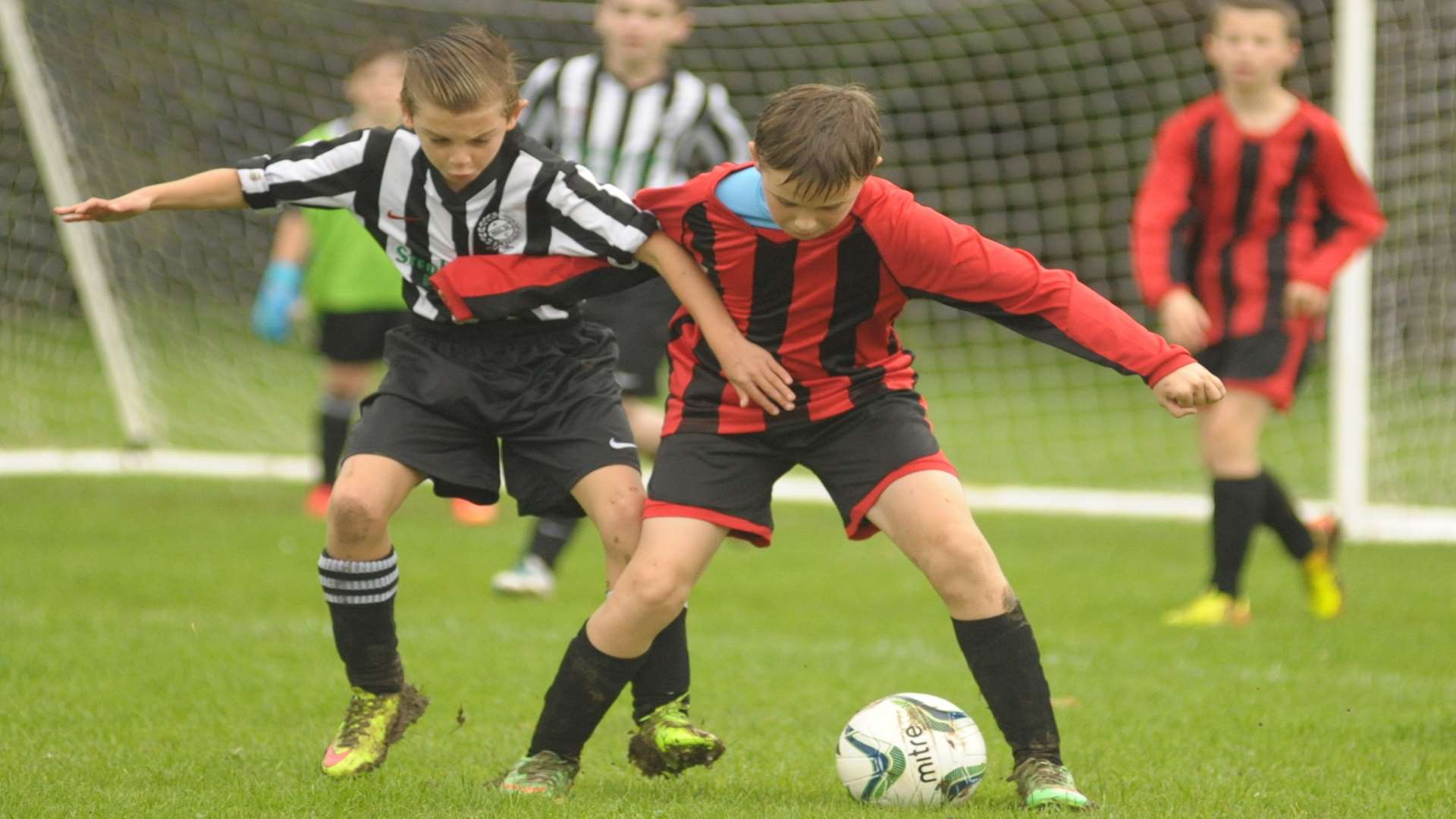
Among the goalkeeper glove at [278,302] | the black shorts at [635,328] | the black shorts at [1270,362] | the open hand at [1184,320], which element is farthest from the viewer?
the goalkeeper glove at [278,302]

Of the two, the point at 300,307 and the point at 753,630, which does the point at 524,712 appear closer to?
the point at 753,630

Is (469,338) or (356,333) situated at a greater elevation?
(469,338)

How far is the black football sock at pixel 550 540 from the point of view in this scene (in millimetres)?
6023

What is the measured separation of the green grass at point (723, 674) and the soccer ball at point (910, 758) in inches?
2.8

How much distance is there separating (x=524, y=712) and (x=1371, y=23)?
5.21 m

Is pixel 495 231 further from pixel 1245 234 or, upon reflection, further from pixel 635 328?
pixel 1245 234

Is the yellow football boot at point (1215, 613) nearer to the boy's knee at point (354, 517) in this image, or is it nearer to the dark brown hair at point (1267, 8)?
the dark brown hair at point (1267, 8)

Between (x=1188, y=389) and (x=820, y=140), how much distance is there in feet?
2.71

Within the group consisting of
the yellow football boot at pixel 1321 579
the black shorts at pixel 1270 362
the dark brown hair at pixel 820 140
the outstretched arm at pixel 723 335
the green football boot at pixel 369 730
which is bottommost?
the yellow football boot at pixel 1321 579

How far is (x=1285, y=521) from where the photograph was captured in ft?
19.4

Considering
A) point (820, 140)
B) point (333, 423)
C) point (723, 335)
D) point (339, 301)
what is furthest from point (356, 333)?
point (820, 140)

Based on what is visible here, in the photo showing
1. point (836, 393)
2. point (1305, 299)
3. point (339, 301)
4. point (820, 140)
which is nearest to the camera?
point (820, 140)

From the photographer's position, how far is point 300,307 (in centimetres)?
852

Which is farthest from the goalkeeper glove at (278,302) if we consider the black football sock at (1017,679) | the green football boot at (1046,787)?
the green football boot at (1046,787)
